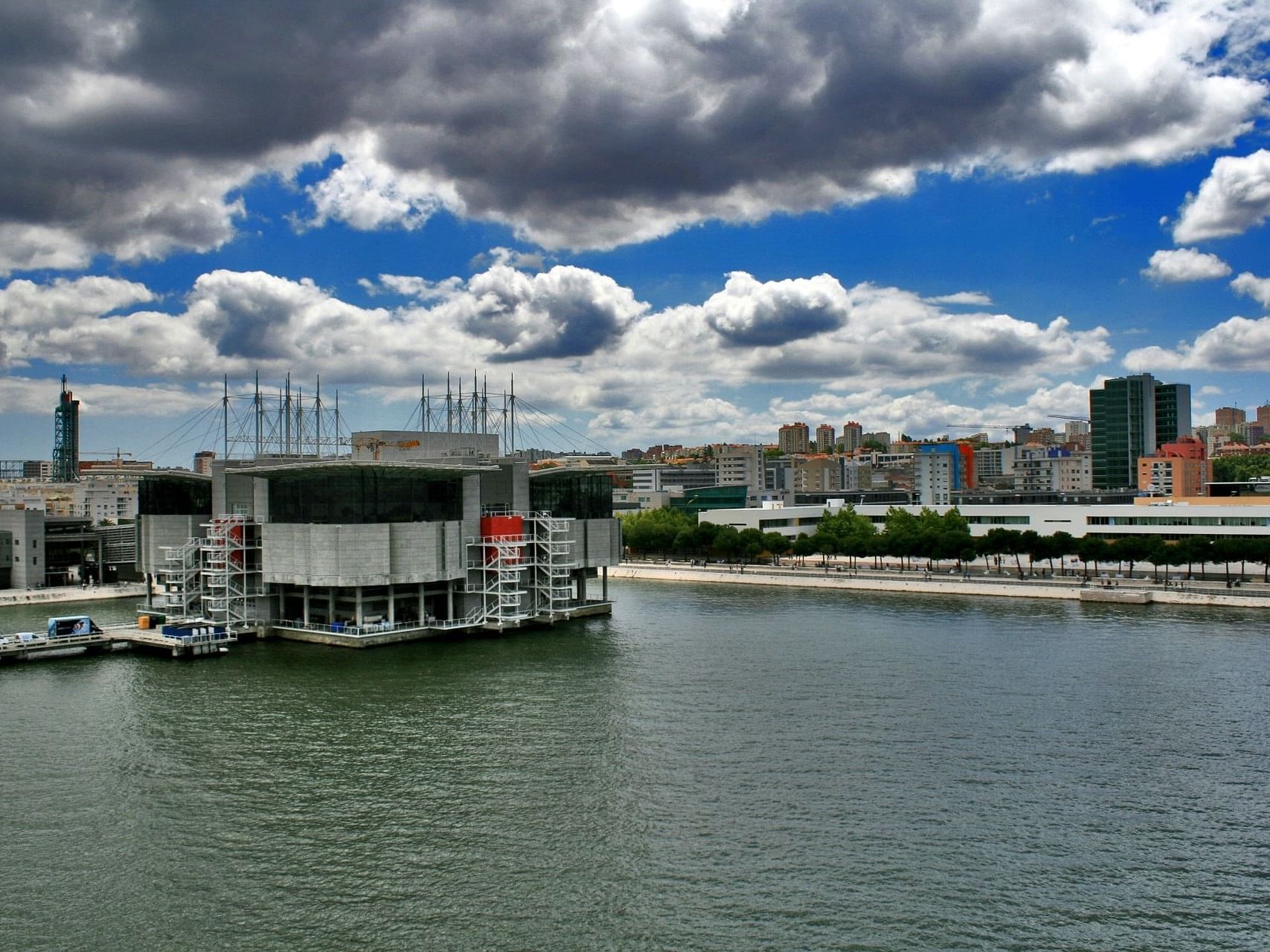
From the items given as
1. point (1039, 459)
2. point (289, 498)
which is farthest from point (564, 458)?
point (1039, 459)

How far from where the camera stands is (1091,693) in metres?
28.4

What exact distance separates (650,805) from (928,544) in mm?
50666

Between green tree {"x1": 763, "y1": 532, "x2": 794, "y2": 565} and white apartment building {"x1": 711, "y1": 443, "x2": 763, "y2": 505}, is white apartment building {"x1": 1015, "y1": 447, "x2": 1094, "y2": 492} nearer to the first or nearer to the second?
white apartment building {"x1": 711, "y1": 443, "x2": 763, "y2": 505}

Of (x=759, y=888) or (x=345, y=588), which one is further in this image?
(x=345, y=588)

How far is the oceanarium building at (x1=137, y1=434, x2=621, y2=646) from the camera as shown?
40156 mm

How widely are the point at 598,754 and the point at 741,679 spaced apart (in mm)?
8726

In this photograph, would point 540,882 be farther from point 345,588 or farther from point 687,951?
point 345,588

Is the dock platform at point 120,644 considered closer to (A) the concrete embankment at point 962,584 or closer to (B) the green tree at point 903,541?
(A) the concrete embankment at point 962,584

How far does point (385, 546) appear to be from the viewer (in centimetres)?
3994

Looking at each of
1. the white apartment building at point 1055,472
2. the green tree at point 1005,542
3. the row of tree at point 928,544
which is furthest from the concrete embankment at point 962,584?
the white apartment building at point 1055,472

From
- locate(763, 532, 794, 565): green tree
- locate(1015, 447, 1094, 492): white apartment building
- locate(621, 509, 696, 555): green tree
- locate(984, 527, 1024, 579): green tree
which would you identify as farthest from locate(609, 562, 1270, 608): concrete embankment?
locate(1015, 447, 1094, 492): white apartment building

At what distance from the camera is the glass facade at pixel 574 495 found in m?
47.2

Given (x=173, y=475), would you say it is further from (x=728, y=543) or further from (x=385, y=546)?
(x=728, y=543)

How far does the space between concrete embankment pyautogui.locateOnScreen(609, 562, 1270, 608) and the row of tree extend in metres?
1.73
